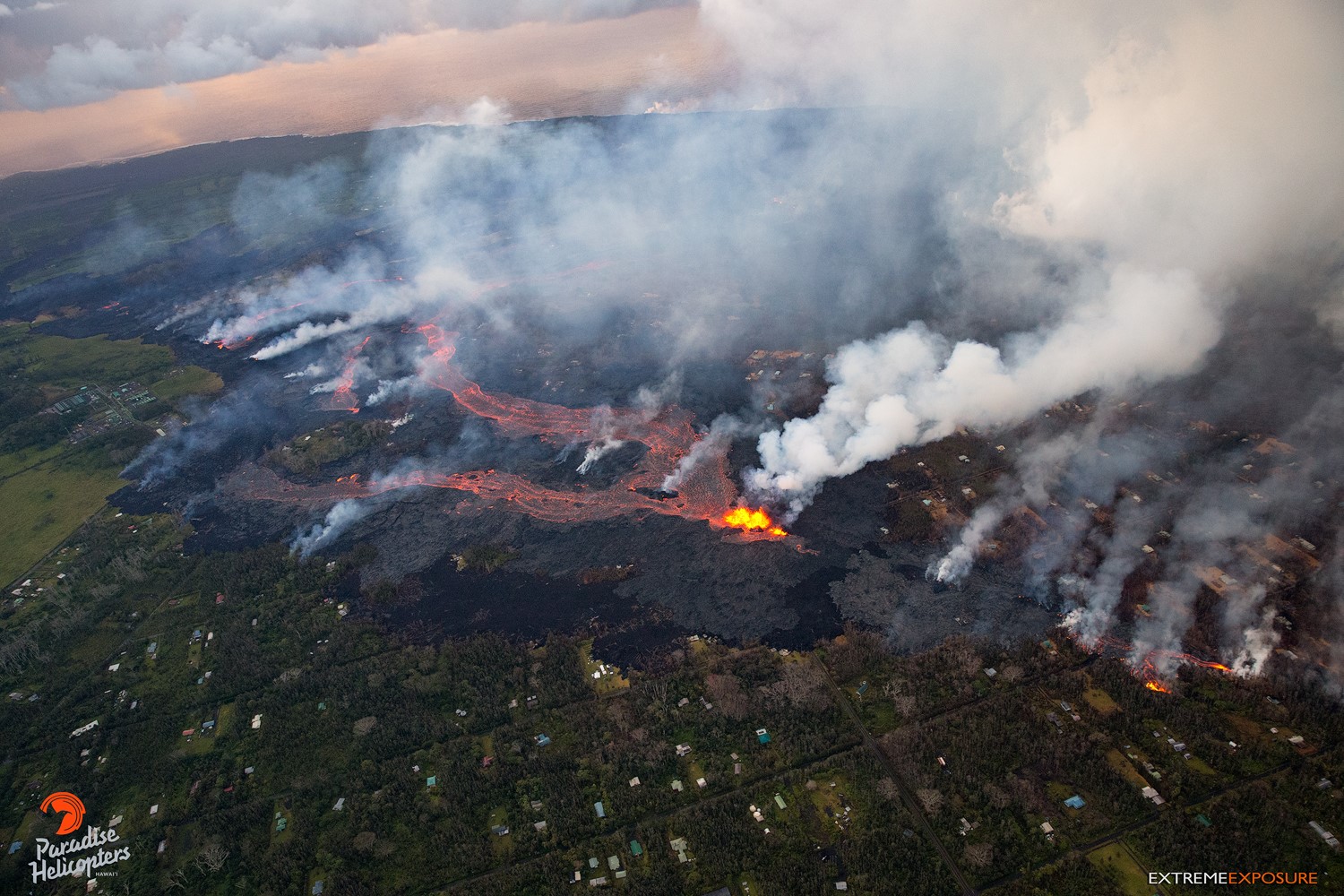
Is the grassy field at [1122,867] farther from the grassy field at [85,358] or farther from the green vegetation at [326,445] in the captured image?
the grassy field at [85,358]

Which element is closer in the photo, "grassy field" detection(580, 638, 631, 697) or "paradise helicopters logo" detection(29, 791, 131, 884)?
"paradise helicopters logo" detection(29, 791, 131, 884)

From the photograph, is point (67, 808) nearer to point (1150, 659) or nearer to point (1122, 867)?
point (1122, 867)

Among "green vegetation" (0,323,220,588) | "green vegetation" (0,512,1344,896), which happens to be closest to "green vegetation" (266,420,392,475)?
"green vegetation" (0,323,220,588)

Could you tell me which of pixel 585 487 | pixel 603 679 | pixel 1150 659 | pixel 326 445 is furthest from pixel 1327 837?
pixel 326 445

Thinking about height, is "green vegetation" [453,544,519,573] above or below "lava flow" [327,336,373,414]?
below

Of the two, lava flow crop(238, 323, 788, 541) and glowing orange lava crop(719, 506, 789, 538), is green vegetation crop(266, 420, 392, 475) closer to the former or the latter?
lava flow crop(238, 323, 788, 541)

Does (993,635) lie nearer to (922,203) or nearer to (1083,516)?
(1083,516)

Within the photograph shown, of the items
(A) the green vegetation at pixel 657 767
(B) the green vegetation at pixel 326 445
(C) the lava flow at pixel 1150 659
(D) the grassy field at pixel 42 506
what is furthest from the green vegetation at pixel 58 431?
(C) the lava flow at pixel 1150 659
